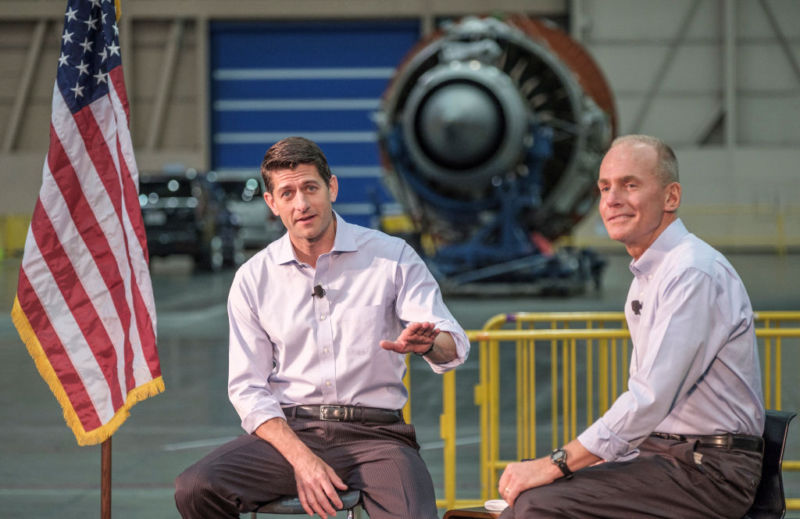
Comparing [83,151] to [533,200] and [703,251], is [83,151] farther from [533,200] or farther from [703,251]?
[533,200]

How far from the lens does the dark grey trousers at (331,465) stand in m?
3.38

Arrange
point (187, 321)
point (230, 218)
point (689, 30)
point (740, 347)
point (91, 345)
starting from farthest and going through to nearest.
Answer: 1. point (689, 30)
2. point (230, 218)
3. point (187, 321)
4. point (91, 345)
5. point (740, 347)

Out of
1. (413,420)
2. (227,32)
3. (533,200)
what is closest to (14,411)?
(413,420)

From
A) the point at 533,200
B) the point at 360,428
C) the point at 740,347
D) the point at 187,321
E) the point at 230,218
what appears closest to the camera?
the point at 740,347

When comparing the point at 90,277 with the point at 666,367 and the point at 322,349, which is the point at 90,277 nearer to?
the point at 322,349

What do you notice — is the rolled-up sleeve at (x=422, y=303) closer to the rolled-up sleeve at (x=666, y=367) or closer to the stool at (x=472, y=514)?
the stool at (x=472, y=514)

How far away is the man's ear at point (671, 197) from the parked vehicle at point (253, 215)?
22749mm

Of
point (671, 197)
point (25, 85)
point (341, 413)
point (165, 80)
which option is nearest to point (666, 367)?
point (671, 197)

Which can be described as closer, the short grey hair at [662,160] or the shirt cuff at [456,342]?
the short grey hair at [662,160]

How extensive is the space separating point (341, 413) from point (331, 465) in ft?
0.63

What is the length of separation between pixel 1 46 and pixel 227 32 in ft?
22.3

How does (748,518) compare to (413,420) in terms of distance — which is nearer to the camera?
(748,518)

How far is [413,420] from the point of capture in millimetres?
7352

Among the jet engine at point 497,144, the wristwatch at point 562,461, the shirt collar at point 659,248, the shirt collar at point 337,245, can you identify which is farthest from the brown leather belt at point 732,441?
the jet engine at point 497,144
